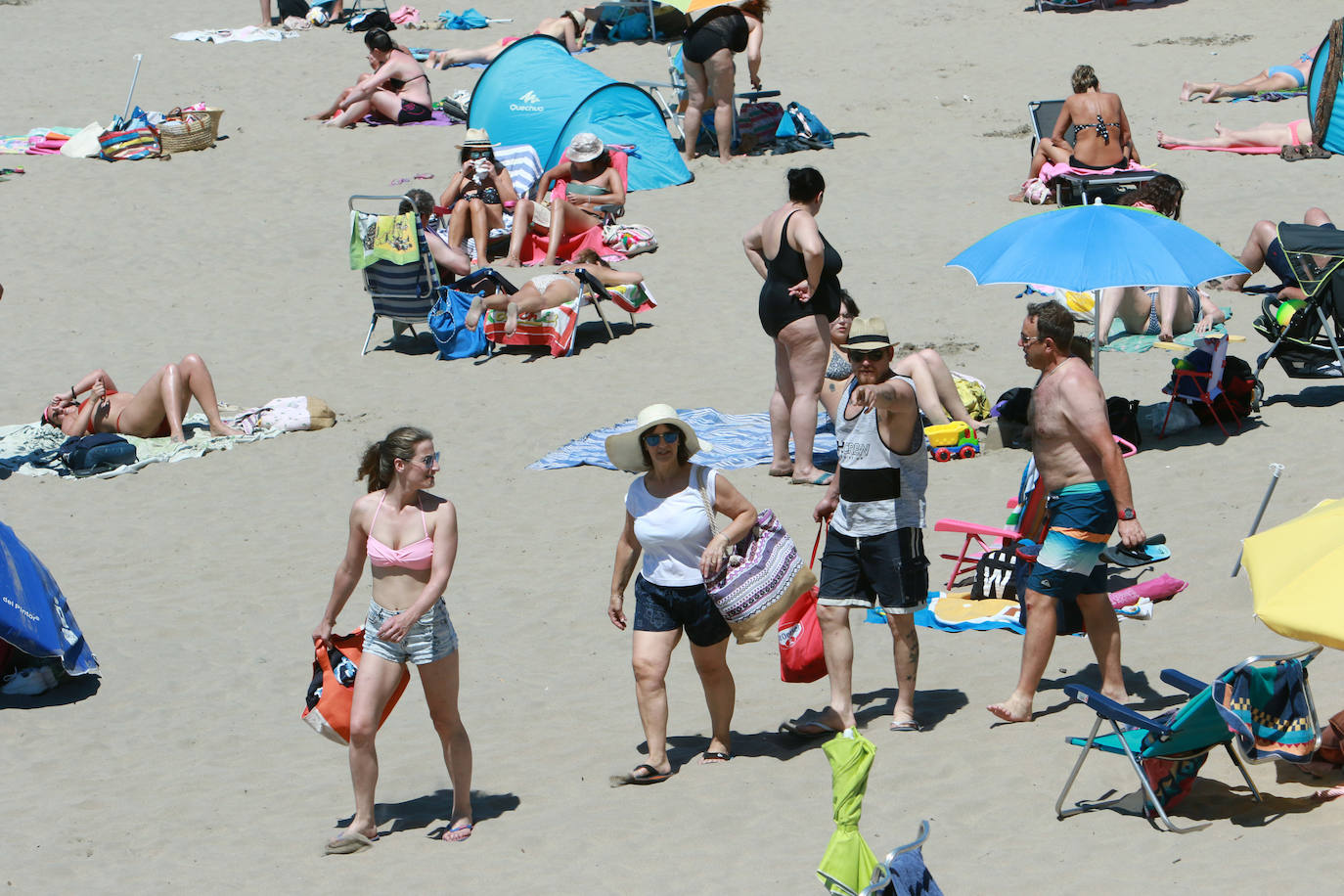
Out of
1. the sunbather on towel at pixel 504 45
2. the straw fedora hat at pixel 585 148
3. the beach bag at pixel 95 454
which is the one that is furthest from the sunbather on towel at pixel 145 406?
the sunbather on towel at pixel 504 45

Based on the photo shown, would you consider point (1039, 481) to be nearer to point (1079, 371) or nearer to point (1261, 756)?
point (1079, 371)

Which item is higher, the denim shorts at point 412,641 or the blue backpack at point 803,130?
the blue backpack at point 803,130

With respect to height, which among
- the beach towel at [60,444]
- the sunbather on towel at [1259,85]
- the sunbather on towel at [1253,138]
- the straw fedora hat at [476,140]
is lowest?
the beach towel at [60,444]

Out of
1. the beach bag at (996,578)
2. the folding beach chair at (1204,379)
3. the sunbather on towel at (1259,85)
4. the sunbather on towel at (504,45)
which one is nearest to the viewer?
the beach bag at (996,578)

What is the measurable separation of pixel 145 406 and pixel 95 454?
535 millimetres

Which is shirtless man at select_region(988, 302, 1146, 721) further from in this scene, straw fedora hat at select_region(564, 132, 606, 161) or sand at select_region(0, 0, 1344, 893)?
straw fedora hat at select_region(564, 132, 606, 161)

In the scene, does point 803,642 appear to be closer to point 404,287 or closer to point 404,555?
point 404,555

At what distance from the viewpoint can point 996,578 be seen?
7113mm

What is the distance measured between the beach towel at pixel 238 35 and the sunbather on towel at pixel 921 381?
14.6 m

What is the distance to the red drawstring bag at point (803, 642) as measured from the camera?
5.77 meters

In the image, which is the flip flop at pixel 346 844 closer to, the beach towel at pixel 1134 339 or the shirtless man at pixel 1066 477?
the shirtless man at pixel 1066 477

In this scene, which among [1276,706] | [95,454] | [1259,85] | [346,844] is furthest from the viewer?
[1259,85]

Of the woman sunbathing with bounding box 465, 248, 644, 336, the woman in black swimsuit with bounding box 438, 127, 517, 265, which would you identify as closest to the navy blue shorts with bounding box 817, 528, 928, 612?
the woman sunbathing with bounding box 465, 248, 644, 336

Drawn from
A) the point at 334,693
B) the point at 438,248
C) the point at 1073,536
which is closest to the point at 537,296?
the point at 438,248
